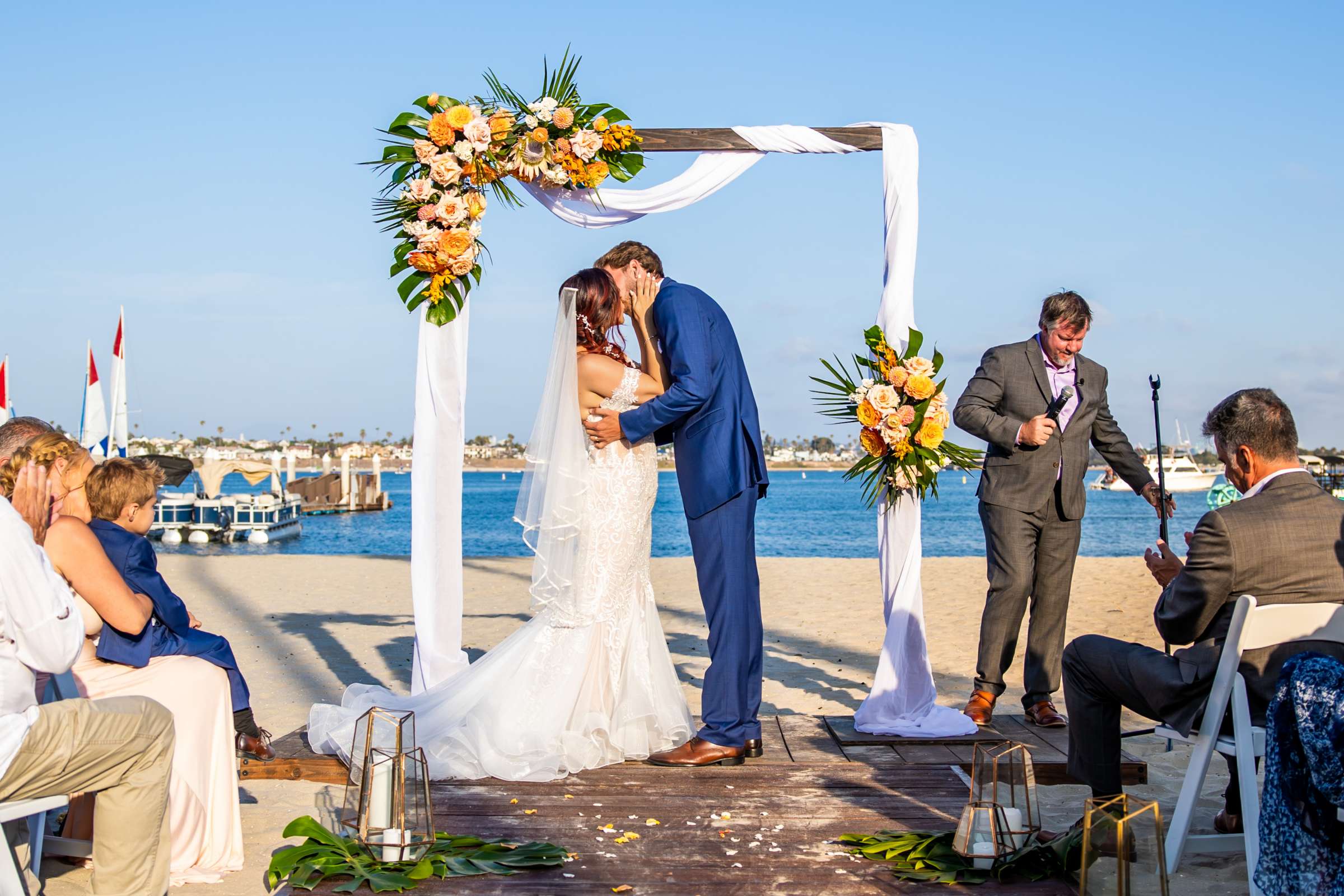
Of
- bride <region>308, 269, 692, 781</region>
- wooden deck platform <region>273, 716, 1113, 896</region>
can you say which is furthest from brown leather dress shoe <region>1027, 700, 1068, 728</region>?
bride <region>308, 269, 692, 781</region>

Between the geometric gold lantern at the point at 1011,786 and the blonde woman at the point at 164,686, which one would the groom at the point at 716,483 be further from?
the blonde woman at the point at 164,686

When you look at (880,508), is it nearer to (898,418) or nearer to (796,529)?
(898,418)

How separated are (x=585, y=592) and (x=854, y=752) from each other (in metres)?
1.47

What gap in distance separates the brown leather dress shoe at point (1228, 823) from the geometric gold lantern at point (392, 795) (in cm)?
293

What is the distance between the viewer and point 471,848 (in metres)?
3.79

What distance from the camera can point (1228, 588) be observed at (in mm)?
3643

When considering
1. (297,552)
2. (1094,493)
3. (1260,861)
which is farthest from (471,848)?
(1094,493)

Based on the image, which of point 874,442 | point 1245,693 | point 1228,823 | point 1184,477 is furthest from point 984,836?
point 1184,477

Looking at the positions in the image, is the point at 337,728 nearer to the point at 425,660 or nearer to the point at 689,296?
the point at 425,660

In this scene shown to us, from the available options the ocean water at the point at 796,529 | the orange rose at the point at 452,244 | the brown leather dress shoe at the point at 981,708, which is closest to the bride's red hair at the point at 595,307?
the orange rose at the point at 452,244

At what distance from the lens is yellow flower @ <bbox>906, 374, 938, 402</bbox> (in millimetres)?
5551

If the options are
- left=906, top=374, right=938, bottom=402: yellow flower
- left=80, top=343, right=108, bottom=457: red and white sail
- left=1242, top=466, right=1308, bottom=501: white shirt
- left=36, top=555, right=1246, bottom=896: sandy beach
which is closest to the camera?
left=1242, top=466, right=1308, bottom=501: white shirt

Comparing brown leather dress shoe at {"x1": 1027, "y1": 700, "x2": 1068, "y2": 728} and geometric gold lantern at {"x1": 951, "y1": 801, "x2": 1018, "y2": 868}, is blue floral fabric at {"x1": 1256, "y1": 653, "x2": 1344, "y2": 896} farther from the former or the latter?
brown leather dress shoe at {"x1": 1027, "y1": 700, "x2": 1068, "y2": 728}

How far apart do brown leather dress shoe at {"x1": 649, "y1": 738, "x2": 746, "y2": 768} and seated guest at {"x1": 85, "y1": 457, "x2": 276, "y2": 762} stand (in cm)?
187
